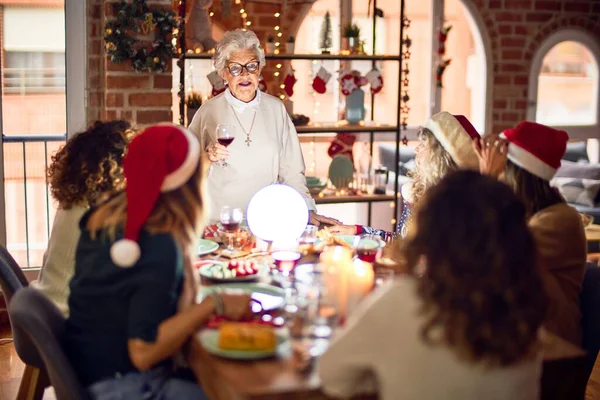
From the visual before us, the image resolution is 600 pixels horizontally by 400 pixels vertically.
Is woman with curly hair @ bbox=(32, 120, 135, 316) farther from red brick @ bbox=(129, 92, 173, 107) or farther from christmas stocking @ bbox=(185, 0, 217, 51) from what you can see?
christmas stocking @ bbox=(185, 0, 217, 51)

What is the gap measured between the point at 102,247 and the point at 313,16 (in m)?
4.73

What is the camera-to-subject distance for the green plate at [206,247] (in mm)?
2688

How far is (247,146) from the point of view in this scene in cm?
348

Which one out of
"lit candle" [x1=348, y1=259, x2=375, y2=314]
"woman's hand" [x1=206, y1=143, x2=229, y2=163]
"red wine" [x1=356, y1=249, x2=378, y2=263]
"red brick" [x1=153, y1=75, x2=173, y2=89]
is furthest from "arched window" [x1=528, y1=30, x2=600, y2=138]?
"lit candle" [x1=348, y1=259, x2=375, y2=314]

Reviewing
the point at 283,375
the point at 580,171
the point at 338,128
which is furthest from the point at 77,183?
the point at 580,171

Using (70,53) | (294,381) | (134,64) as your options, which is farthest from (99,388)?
(70,53)

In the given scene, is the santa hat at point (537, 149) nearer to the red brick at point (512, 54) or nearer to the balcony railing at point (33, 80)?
the balcony railing at point (33, 80)

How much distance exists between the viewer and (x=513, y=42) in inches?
253

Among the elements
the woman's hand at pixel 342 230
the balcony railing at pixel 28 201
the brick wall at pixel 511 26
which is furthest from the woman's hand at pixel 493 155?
the brick wall at pixel 511 26

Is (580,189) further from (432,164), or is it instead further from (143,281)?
(143,281)

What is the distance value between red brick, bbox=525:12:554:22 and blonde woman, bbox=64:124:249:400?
5.03 meters

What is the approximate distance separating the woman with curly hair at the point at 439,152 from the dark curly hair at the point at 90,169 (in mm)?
836

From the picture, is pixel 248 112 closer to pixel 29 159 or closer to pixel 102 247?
pixel 102 247

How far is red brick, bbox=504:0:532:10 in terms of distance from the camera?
636 cm
